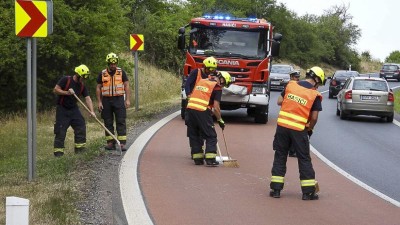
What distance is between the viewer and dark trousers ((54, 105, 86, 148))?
13141 millimetres

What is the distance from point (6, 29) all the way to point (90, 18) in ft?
9.26

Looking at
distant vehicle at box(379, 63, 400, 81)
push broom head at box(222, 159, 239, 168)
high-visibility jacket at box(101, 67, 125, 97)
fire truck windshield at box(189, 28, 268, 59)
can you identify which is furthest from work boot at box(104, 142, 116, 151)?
distant vehicle at box(379, 63, 400, 81)

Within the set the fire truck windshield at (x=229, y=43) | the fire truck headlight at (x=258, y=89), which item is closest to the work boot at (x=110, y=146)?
the fire truck windshield at (x=229, y=43)

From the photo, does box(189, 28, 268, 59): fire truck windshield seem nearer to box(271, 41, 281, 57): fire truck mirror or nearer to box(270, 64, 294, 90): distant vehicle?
box(271, 41, 281, 57): fire truck mirror

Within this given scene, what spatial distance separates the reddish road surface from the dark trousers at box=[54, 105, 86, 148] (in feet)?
4.10

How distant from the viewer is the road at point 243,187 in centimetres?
802

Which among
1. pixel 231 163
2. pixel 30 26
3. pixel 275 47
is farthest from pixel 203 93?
pixel 275 47

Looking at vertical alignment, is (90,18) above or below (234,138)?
above

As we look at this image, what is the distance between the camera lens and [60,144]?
1315 centimetres

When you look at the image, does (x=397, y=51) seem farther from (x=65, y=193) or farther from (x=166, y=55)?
(x=65, y=193)

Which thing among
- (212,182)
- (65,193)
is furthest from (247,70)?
(65,193)

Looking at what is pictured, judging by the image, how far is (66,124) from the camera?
1320 cm

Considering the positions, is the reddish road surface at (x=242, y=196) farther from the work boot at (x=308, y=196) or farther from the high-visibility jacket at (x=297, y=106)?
the high-visibility jacket at (x=297, y=106)

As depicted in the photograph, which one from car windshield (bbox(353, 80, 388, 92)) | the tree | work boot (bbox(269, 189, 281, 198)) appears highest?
car windshield (bbox(353, 80, 388, 92))
